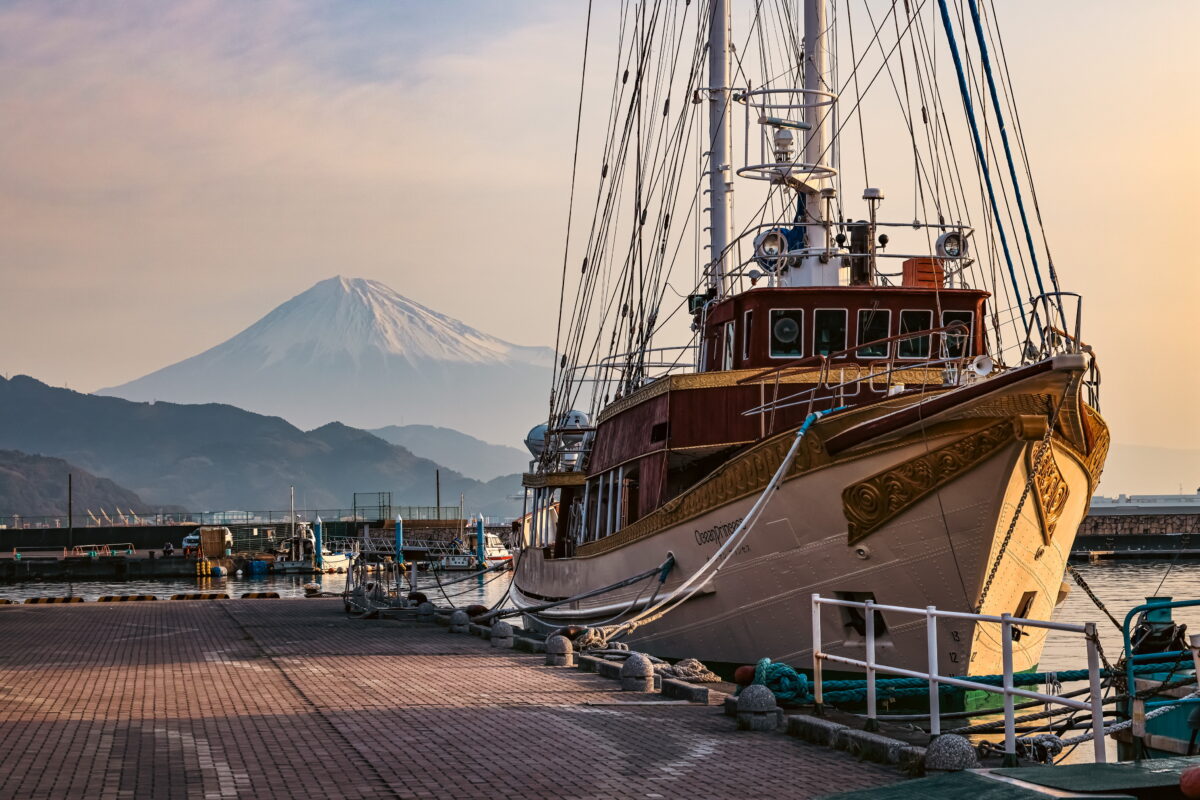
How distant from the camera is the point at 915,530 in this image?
58.0 feet

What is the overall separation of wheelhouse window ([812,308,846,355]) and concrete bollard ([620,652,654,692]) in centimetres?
787

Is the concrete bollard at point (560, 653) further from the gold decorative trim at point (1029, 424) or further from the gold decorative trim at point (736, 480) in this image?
the gold decorative trim at point (1029, 424)

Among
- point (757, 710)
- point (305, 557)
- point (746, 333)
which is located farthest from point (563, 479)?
point (305, 557)

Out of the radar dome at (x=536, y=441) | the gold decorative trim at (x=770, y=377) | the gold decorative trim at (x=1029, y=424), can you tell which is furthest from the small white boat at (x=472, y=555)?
the gold decorative trim at (x=1029, y=424)

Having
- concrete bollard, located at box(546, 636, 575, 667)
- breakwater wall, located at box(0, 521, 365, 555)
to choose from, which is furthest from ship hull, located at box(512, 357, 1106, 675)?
breakwater wall, located at box(0, 521, 365, 555)

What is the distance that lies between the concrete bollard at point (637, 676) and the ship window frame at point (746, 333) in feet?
25.2

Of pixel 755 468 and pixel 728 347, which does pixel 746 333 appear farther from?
pixel 755 468

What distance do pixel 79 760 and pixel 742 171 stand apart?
15583mm

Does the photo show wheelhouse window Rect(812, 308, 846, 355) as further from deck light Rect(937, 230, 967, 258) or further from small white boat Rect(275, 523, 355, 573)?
small white boat Rect(275, 523, 355, 573)

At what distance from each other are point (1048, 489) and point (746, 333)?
597 centimetres

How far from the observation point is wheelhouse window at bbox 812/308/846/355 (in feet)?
73.3

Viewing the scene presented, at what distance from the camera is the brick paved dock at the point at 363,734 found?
407 inches

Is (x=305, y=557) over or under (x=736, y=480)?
under

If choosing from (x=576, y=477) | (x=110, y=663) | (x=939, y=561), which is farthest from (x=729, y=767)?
(x=576, y=477)
